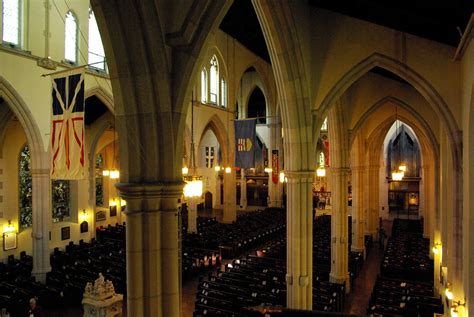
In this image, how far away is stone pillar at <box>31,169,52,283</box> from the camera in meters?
16.0

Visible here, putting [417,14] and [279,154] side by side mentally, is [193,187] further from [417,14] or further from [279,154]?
[279,154]

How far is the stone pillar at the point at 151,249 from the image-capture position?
17.2 ft

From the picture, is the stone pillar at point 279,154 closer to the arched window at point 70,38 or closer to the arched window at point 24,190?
the arched window at point 24,190

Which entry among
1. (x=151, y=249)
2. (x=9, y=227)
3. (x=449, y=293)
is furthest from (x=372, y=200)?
(x=151, y=249)

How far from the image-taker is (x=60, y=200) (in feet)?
77.1

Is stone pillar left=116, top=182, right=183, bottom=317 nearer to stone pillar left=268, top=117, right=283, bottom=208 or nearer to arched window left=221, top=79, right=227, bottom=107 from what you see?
arched window left=221, top=79, right=227, bottom=107

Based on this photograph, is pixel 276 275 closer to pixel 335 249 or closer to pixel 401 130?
pixel 335 249

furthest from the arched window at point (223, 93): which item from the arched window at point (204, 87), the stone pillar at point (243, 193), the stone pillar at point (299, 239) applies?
the stone pillar at point (299, 239)

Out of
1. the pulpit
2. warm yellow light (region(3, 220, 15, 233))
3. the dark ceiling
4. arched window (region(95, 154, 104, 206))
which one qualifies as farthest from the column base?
arched window (region(95, 154, 104, 206))

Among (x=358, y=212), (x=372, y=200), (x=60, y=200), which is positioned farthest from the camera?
(x=372, y=200)

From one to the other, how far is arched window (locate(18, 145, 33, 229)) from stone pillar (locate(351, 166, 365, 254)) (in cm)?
1944

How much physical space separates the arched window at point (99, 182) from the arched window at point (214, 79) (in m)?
10.5

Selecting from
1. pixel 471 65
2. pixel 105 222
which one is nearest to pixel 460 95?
pixel 471 65

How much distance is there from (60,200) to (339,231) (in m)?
18.1
